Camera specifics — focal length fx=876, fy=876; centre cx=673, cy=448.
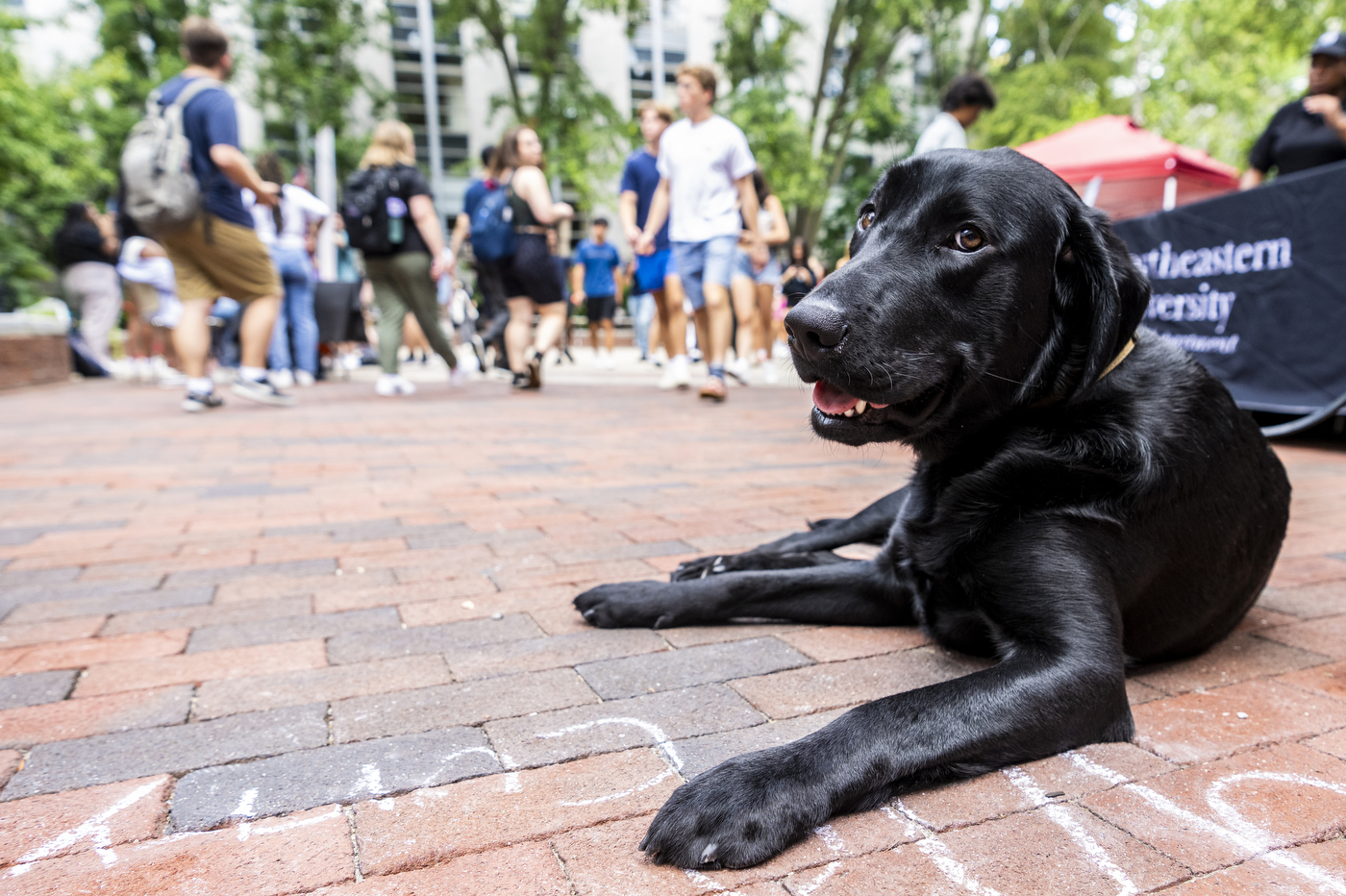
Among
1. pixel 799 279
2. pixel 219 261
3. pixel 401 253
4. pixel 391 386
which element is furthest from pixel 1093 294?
pixel 391 386

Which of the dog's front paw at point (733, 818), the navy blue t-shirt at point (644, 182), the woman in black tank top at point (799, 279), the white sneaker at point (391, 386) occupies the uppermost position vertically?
the navy blue t-shirt at point (644, 182)

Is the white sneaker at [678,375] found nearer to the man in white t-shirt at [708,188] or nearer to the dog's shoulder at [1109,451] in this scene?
the man in white t-shirt at [708,188]

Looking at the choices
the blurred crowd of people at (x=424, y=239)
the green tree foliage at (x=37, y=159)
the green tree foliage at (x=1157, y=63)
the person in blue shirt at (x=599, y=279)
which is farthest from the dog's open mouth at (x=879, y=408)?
the green tree foliage at (x=1157, y=63)

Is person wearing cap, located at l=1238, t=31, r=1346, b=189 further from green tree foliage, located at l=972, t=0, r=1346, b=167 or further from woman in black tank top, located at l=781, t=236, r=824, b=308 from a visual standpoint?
green tree foliage, located at l=972, t=0, r=1346, b=167

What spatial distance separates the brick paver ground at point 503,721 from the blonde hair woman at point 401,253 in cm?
491

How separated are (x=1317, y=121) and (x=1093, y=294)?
545 cm

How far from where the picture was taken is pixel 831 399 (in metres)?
1.94

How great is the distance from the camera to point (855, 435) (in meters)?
1.94

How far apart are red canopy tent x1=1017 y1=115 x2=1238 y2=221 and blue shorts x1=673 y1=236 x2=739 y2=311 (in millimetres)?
4977

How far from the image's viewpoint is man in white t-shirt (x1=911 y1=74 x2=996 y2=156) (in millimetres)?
6363

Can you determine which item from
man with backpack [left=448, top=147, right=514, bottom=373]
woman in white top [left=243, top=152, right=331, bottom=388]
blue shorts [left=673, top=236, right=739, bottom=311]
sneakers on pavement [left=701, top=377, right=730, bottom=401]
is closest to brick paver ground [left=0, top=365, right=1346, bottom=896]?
sneakers on pavement [left=701, top=377, right=730, bottom=401]

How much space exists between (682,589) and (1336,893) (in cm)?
144

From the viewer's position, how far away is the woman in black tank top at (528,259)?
858 centimetres

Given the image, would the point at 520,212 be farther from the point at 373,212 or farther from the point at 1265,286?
the point at 1265,286
